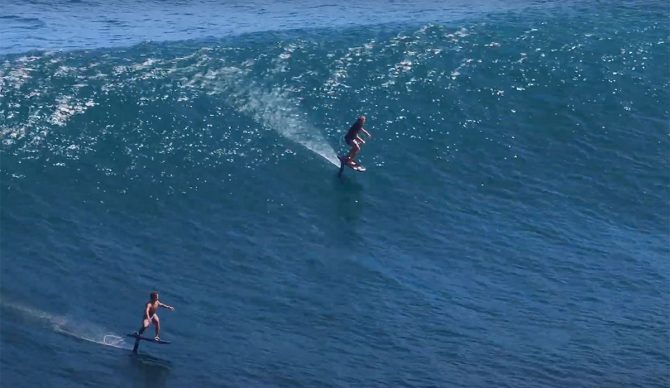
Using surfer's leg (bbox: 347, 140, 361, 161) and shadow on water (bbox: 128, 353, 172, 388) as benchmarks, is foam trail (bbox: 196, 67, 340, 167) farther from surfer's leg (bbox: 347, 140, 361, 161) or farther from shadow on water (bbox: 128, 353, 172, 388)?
shadow on water (bbox: 128, 353, 172, 388)

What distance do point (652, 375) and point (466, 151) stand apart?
15.6 metres

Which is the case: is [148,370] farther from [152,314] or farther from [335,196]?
[335,196]

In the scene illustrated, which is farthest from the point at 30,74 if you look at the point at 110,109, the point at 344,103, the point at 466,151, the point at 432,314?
the point at 432,314

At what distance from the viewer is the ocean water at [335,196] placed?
108ft

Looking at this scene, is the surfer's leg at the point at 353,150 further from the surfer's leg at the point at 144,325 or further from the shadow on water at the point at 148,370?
the shadow on water at the point at 148,370

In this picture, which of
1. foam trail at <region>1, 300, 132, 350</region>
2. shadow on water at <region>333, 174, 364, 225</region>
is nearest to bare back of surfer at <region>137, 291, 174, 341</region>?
foam trail at <region>1, 300, 132, 350</region>

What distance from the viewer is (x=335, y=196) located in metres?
42.1

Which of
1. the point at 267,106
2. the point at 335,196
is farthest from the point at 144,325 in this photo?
the point at 267,106

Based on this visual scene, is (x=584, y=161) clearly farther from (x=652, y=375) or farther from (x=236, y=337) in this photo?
(x=236, y=337)

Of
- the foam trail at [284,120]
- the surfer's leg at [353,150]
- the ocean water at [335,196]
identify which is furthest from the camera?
the foam trail at [284,120]

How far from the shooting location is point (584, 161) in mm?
46188

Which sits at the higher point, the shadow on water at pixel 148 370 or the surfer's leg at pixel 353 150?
the surfer's leg at pixel 353 150

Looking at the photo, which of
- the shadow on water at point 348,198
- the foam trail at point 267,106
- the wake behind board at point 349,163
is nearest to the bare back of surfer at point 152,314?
the shadow on water at point 348,198

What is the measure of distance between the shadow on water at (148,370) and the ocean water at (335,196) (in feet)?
0.21
